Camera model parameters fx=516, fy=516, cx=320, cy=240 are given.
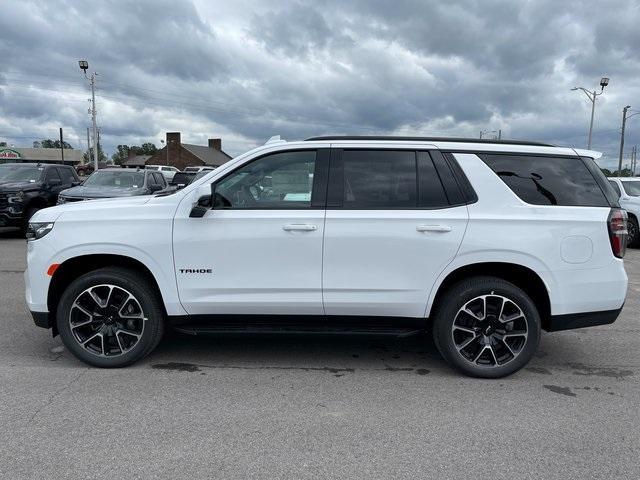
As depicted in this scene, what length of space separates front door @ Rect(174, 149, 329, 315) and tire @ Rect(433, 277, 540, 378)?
1016 millimetres

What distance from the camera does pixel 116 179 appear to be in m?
12.8

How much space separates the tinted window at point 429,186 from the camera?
4.03 m

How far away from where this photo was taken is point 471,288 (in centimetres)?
399

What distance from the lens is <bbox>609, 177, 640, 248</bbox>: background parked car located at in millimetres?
12344

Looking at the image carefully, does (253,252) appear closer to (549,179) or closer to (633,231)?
(549,179)

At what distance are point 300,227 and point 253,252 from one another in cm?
41

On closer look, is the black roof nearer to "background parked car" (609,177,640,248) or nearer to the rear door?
the rear door

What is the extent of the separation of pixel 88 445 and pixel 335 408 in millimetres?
1568

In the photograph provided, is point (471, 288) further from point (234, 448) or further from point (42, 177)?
point (42, 177)

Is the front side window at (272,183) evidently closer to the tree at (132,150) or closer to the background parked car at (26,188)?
the background parked car at (26,188)

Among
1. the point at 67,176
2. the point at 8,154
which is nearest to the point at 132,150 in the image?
the point at 8,154

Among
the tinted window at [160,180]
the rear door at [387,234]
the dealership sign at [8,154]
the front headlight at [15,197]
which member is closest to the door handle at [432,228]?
the rear door at [387,234]

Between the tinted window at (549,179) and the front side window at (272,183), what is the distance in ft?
4.64

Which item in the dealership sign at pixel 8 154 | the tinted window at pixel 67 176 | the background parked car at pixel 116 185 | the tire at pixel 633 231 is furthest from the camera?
the dealership sign at pixel 8 154
